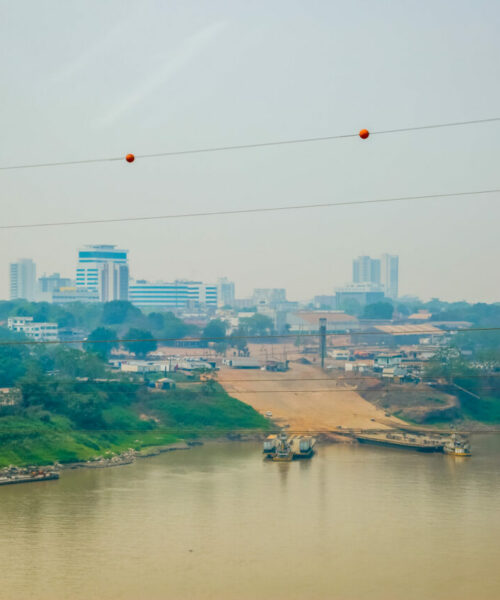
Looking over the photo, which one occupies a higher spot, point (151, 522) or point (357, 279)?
point (357, 279)

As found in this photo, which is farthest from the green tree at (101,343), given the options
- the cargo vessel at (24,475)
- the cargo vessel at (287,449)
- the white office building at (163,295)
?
the white office building at (163,295)

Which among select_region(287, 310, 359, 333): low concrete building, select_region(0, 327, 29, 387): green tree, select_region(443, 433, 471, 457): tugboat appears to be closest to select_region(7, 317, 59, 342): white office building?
select_region(287, 310, 359, 333): low concrete building

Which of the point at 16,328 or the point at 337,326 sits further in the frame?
the point at 337,326

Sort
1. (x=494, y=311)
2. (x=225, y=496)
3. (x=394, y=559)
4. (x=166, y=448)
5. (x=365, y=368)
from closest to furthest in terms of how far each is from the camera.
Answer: (x=394, y=559) < (x=225, y=496) < (x=166, y=448) < (x=365, y=368) < (x=494, y=311)

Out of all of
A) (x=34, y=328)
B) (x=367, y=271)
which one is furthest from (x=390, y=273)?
(x=34, y=328)

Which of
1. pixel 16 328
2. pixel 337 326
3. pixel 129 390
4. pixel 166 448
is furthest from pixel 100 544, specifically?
pixel 337 326

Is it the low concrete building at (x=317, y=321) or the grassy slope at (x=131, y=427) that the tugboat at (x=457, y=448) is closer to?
the grassy slope at (x=131, y=427)

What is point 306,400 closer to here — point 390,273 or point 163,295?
point 163,295

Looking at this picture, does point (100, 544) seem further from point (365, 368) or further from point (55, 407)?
point (365, 368)
